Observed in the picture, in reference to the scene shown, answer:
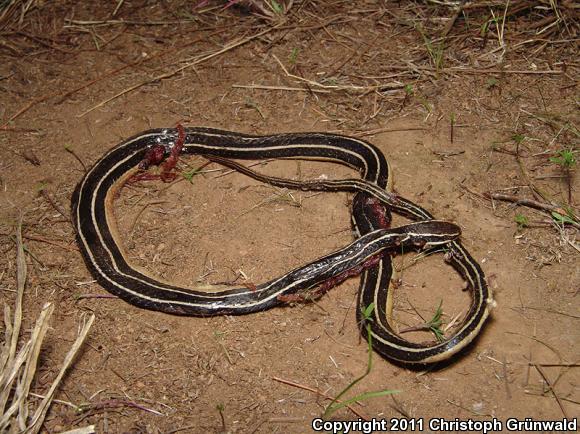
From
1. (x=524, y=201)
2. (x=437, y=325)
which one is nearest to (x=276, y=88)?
(x=524, y=201)

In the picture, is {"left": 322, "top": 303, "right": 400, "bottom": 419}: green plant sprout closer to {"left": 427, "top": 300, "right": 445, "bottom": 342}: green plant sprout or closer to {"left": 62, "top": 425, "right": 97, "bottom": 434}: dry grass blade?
{"left": 427, "top": 300, "right": 445, "bottom": 342}: green plant sprout

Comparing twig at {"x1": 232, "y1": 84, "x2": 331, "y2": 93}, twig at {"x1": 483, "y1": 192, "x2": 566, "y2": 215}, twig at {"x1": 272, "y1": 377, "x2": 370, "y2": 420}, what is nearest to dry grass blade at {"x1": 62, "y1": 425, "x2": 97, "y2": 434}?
twig at {"x1": 272, "y1": 377, "x2": 370, "y2": 420}

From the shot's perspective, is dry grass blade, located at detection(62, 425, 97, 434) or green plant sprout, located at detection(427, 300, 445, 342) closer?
dry grass blade, located at detection(62, 425, 97, 434)

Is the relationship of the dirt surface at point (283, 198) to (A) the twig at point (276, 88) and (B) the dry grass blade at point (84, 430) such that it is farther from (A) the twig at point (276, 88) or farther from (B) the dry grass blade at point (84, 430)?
(B) the dry grass blade at point (84, 430)

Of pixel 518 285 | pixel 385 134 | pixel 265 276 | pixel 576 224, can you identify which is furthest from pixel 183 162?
pixel 576 224

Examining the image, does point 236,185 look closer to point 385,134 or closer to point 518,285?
point 385,134

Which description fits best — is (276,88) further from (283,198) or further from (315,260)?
(315,260)
